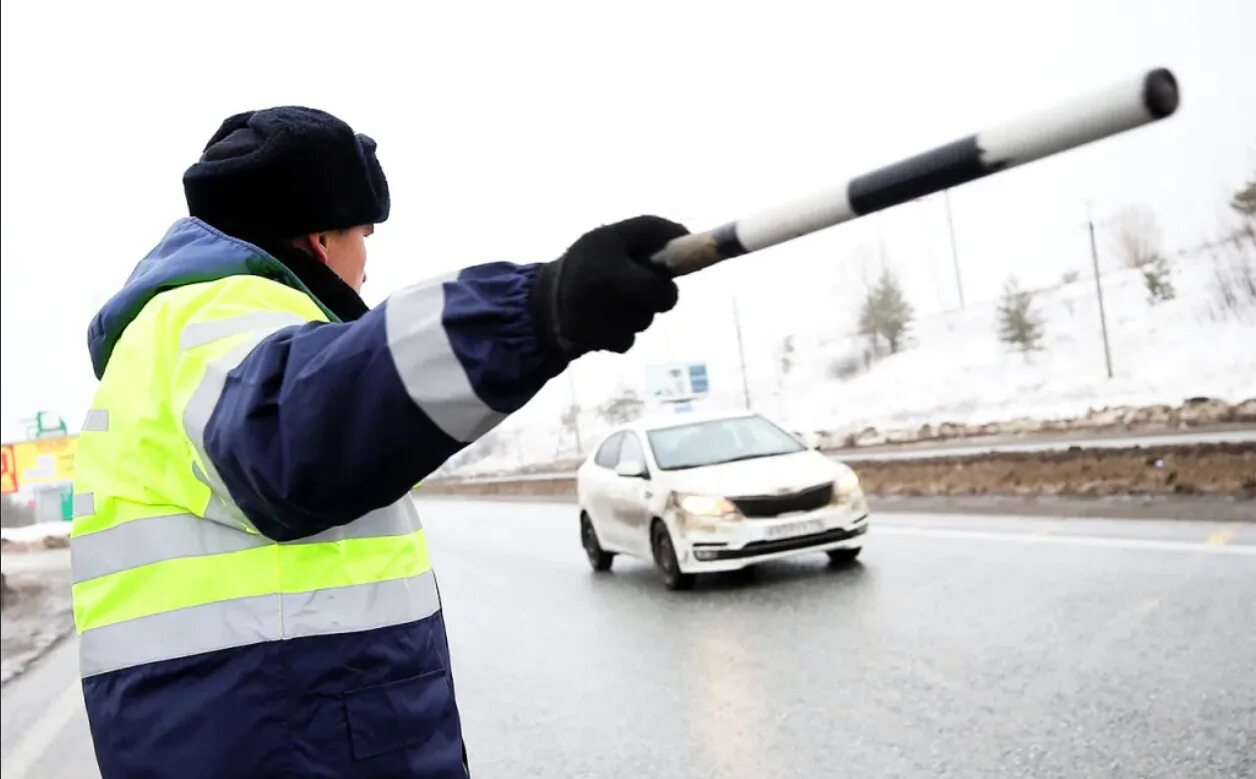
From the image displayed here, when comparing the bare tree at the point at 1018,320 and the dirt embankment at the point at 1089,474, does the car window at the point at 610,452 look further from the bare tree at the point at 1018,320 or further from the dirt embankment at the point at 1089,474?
the bare tree at the point at 1018,320

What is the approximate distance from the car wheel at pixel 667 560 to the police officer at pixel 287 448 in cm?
827

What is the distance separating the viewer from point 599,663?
24.6 feet


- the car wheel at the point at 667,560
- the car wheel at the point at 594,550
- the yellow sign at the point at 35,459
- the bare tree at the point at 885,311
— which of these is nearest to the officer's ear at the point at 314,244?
the car wheel at the point at 667,560

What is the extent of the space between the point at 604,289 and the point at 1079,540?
9075 mm

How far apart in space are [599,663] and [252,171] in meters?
6.07

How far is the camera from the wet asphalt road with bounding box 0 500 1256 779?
4840 millimetres

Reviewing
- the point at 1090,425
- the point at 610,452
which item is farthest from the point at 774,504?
the point at 1090,425

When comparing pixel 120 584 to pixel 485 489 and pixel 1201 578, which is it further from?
pixel 485 489

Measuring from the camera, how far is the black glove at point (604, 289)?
1343mm

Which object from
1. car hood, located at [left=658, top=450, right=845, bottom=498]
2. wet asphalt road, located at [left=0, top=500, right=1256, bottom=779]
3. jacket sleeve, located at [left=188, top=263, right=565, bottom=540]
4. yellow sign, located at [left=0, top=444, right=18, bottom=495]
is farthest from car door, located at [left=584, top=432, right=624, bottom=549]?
yellow sign, located at [left=0, top=444, right=18, bottom=495]

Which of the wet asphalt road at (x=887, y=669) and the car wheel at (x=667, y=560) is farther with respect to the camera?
the car wheel at (x=667, y=560)

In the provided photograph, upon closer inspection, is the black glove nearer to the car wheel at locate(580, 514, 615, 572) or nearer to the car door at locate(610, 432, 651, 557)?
the car door at locate(610, 432, 651, 557)

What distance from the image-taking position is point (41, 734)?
757cm

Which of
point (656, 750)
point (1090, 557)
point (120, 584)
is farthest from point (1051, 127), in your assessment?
point (1090, 557)
